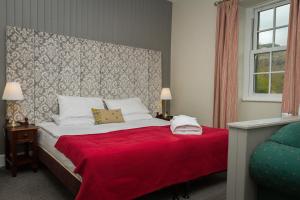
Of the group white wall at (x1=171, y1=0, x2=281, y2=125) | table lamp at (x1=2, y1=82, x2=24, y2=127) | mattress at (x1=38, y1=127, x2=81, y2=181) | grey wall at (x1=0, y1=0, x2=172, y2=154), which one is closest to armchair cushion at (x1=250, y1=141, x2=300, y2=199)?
mattress at (x1=38, y1=127, x2=81, y2=181)

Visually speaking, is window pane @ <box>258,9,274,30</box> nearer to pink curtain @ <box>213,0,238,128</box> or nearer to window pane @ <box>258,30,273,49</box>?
window pane @ <box>258,30,273,49</box>

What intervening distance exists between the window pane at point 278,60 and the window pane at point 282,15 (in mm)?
388

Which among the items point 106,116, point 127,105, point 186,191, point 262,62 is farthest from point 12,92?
point 262,62

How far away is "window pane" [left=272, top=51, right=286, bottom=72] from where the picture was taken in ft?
10.2

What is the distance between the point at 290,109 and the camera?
2.72m

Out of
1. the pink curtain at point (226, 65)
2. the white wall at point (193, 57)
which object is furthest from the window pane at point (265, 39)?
the white wall at point (193, 57)

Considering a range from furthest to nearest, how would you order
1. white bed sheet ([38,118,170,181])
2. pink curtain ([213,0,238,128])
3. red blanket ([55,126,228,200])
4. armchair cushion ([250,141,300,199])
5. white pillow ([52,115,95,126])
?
pink curtain ([213,0,238,128]) → white pillow ([52,115,95,126]) → white bed sheet ([38,118,170,181]) → red blanket ([55,126,228,200]) → armchair cushion ([250,141,300,199])

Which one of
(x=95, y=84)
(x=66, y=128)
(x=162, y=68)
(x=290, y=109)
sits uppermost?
(x=162, y=68)

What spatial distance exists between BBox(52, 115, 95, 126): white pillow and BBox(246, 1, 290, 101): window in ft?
7.72

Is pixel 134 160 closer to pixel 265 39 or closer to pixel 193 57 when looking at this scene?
pixel 265 39

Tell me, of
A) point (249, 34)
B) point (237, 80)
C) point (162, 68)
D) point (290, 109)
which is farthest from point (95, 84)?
point (290, 109)

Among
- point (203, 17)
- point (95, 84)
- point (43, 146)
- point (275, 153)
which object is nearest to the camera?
point (275, 153)

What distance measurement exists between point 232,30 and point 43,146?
3010 mm

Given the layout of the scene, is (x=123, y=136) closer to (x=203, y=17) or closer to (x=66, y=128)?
(x=66, y=128)
